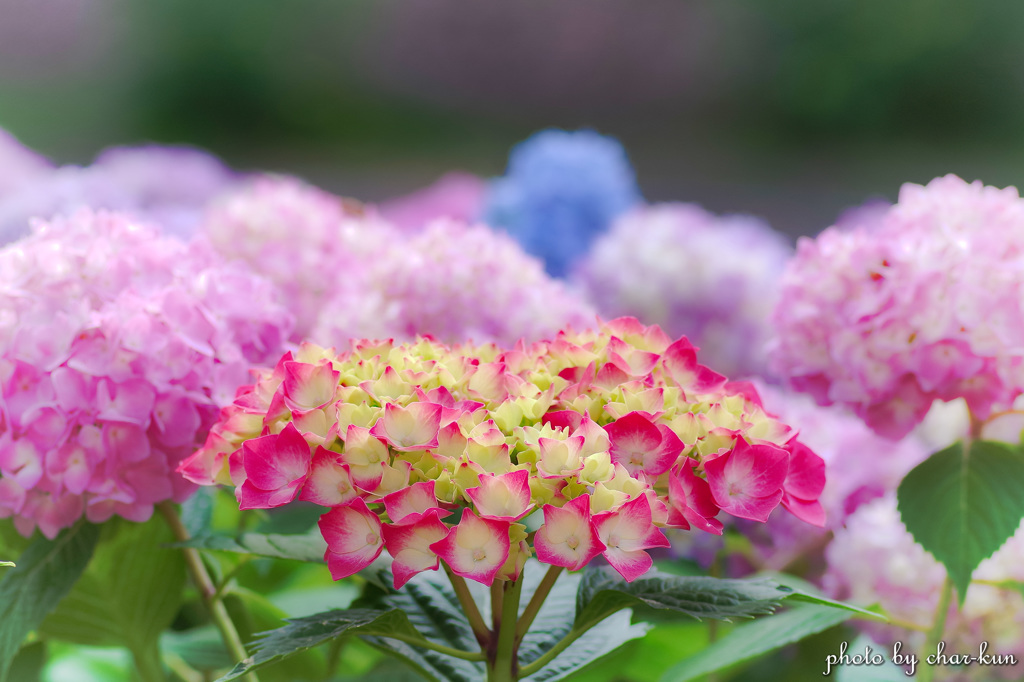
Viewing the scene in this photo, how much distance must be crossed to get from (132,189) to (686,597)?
2.80 ft

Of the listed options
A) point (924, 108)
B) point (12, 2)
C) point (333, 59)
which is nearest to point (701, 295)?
point (12, 2)

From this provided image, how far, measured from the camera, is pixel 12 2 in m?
2.58

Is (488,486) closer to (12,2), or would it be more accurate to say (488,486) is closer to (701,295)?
(701,295)

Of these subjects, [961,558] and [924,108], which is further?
[924,108]

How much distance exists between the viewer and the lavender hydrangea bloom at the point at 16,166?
0.98 metres

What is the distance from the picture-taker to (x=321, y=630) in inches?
15.4

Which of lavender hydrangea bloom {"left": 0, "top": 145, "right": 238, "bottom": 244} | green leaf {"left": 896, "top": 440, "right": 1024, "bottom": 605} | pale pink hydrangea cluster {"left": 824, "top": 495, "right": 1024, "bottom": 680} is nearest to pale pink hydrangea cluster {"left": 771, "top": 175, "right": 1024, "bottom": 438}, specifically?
green leaf {"left": 896, "top": 440, "right": 1024, "bottom": 605}

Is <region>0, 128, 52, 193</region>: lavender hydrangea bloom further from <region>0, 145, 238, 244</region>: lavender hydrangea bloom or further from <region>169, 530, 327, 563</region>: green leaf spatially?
<region>169, 530, 327, 563</region>: green leaf

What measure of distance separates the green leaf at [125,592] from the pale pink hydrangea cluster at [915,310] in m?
0.42

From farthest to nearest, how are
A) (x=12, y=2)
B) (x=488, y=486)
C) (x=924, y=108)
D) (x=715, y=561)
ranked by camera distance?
(x=924, y=108), (x=12, y=2), (x=715, y=561), (x=488, y=486)

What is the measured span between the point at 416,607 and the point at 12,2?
8.96ft

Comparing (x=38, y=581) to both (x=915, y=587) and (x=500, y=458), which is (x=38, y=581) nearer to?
(x=500, y=458)

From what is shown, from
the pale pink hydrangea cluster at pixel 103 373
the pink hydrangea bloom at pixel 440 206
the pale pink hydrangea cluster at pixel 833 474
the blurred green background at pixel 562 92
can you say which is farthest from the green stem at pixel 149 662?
the blurred green background at pixel 562 92

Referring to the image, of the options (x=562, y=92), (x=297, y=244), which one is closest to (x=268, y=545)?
(x=297, y=244)
